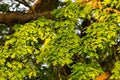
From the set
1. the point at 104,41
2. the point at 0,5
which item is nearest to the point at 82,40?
the point at 104,41

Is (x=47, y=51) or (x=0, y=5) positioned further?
(x=0, y=5)

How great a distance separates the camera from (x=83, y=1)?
217 inches

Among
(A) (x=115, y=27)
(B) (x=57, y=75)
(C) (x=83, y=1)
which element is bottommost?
(B) (x=57, y=75)

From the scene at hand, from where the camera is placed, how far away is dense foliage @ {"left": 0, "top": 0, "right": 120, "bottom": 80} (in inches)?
202

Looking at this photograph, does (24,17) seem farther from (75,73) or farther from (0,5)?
(75,73)

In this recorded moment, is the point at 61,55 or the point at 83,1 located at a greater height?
the point at 83,1

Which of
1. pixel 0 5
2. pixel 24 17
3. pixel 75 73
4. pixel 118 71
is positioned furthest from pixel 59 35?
pixel 0 5

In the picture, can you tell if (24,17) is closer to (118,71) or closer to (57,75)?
(57,75)

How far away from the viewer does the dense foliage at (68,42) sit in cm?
514

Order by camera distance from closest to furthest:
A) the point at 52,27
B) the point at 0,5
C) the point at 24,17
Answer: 1. the point at 52,27
2. the point at 24,17
3. the point at 0,5

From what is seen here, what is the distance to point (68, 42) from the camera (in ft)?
17.5

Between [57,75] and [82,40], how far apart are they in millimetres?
2289

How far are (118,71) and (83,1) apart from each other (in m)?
1.33

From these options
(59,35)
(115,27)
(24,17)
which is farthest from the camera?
(24,17)
